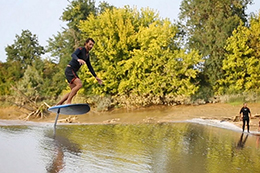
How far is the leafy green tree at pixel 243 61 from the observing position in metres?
32.4

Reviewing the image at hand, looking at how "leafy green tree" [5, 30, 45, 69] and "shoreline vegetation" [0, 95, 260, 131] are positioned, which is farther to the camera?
"leafy green tree" [5, 30, 45, 69]

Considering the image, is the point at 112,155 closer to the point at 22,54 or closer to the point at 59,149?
the point at 59,149

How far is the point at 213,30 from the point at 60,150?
28024 millimetres

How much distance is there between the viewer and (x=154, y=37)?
3362cm

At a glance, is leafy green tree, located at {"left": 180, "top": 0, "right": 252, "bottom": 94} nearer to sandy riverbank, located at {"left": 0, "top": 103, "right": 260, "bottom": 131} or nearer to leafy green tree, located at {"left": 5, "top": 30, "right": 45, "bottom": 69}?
sandy riverbank, located at {"left": 0, "top": 103, "right": 260, "bottom": 131}

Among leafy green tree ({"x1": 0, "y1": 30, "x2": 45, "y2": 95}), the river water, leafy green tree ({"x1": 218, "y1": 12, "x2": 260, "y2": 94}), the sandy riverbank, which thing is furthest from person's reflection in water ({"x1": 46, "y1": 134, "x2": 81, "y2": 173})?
leafy green tree ({"x1": 0, "y1": 30, "x2": 45, "y2": 95})

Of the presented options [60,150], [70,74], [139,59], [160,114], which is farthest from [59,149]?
[139,59]

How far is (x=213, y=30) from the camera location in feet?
112

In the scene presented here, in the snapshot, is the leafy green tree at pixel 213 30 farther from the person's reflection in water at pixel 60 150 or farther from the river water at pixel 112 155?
the person's reflection in water at pixel 60 150

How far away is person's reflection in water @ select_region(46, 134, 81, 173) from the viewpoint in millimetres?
6547

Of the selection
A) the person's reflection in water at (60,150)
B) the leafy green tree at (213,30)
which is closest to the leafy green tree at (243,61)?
the leafy green tree at (213,30)

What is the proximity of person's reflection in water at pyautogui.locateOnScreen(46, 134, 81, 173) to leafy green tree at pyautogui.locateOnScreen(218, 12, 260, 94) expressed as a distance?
24.9 meters

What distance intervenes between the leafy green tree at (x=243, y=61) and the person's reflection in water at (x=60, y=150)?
2492cm

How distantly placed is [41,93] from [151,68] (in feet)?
37.8
